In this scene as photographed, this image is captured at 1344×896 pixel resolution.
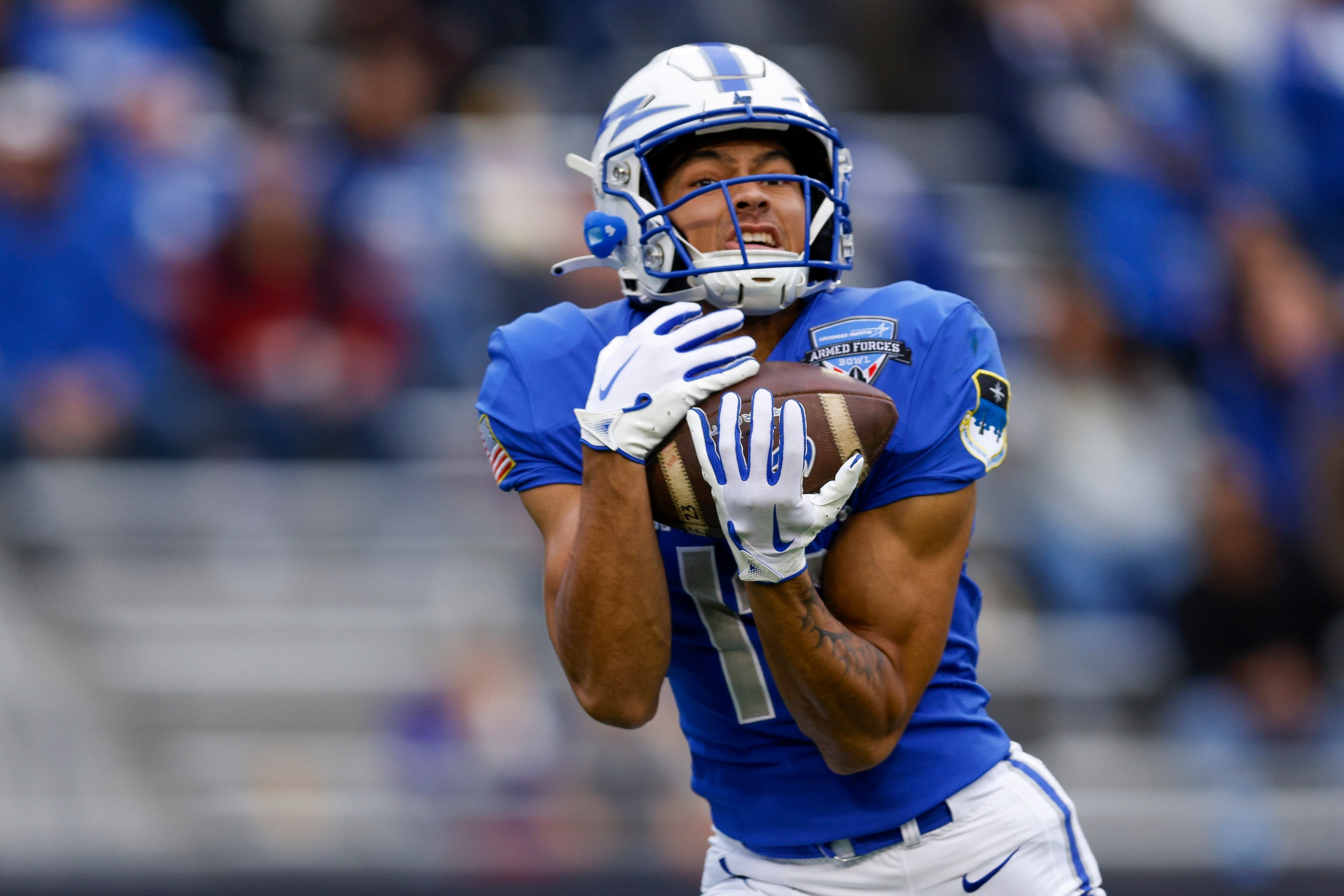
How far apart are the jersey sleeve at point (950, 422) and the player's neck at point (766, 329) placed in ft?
0.85

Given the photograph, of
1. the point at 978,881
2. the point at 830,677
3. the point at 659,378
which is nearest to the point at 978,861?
the point at 978,881

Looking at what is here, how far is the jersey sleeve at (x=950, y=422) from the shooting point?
2.53 meters

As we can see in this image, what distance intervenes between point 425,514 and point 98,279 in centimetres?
149

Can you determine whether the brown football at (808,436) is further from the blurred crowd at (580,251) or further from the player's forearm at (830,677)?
the blurred crowd at (580,251)

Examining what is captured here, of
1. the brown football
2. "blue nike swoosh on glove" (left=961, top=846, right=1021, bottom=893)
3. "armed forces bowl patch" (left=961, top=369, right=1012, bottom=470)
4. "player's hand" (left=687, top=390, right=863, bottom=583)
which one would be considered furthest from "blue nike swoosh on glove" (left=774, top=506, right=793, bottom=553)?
"blue nike swoosh on glove" (left=961, top=846, right=1021, bottom=893)

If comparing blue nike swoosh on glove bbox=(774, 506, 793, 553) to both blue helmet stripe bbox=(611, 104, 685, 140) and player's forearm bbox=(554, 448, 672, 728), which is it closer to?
player's forearm bbox=(554, 448, 672, 728)

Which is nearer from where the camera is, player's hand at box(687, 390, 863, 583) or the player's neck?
player's hand at box(687, 390, 863, 583)

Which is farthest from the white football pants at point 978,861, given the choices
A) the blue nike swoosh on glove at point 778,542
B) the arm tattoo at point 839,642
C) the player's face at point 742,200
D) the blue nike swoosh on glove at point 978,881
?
the player's face at point 742,200

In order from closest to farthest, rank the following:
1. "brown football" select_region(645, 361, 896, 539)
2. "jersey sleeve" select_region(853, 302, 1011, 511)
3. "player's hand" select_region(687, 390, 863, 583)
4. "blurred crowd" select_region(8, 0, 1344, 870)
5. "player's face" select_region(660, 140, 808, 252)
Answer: "player's hand" select_region(687, 390, 863, 583) → "brown football" select_region(645, 361, 896, 539) → "jersey sleeve" select_region(853, 302, 1011, 511) → "player's face" select_region(660, 140, 808, 252) → "blurred crowd" select_region(8, 0, 1344, 870)

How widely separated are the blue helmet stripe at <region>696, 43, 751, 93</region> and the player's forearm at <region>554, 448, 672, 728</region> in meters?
0.70

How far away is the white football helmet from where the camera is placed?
103 inches

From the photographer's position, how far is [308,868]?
5023 mm

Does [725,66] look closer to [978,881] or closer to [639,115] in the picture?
[639,115]

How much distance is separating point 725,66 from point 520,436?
2.30 feet
